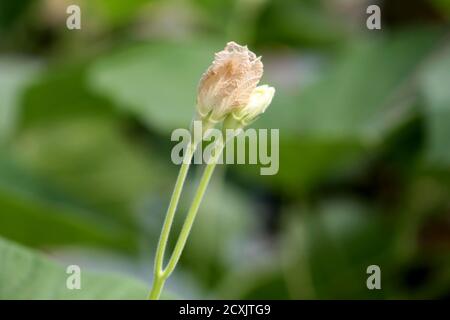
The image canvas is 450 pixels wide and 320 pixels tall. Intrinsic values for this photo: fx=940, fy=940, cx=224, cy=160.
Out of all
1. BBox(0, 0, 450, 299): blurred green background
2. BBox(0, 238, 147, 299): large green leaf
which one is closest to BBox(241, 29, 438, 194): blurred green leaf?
BBox(0, 0, 450, 299): blurred green background

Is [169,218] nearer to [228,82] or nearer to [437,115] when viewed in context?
[228,82]

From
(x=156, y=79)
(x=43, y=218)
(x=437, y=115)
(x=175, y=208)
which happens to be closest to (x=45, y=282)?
(x=175, y=208)

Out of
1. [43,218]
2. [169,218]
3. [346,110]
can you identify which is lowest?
[169,218]

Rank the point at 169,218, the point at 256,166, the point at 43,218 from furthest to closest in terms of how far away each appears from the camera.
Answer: the point at 256,166, the point at 43,218, the point at 169,218

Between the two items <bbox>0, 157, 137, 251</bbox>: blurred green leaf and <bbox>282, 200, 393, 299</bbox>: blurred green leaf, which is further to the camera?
<bbox>282, 200, 393, 299</bbox>: blurred green leaf

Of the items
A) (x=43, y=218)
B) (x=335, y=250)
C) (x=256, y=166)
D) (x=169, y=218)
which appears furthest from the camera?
(x=335, y=250)

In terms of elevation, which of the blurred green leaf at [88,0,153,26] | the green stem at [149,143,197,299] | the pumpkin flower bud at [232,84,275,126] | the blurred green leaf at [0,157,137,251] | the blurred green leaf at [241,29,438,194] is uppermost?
the blurred green leaf at [88,0,153,26]

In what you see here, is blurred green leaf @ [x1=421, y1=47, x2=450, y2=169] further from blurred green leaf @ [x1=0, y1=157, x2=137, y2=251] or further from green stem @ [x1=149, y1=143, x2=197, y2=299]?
green stem @ [x1=149, y1=143, x2=197, y2=299]
